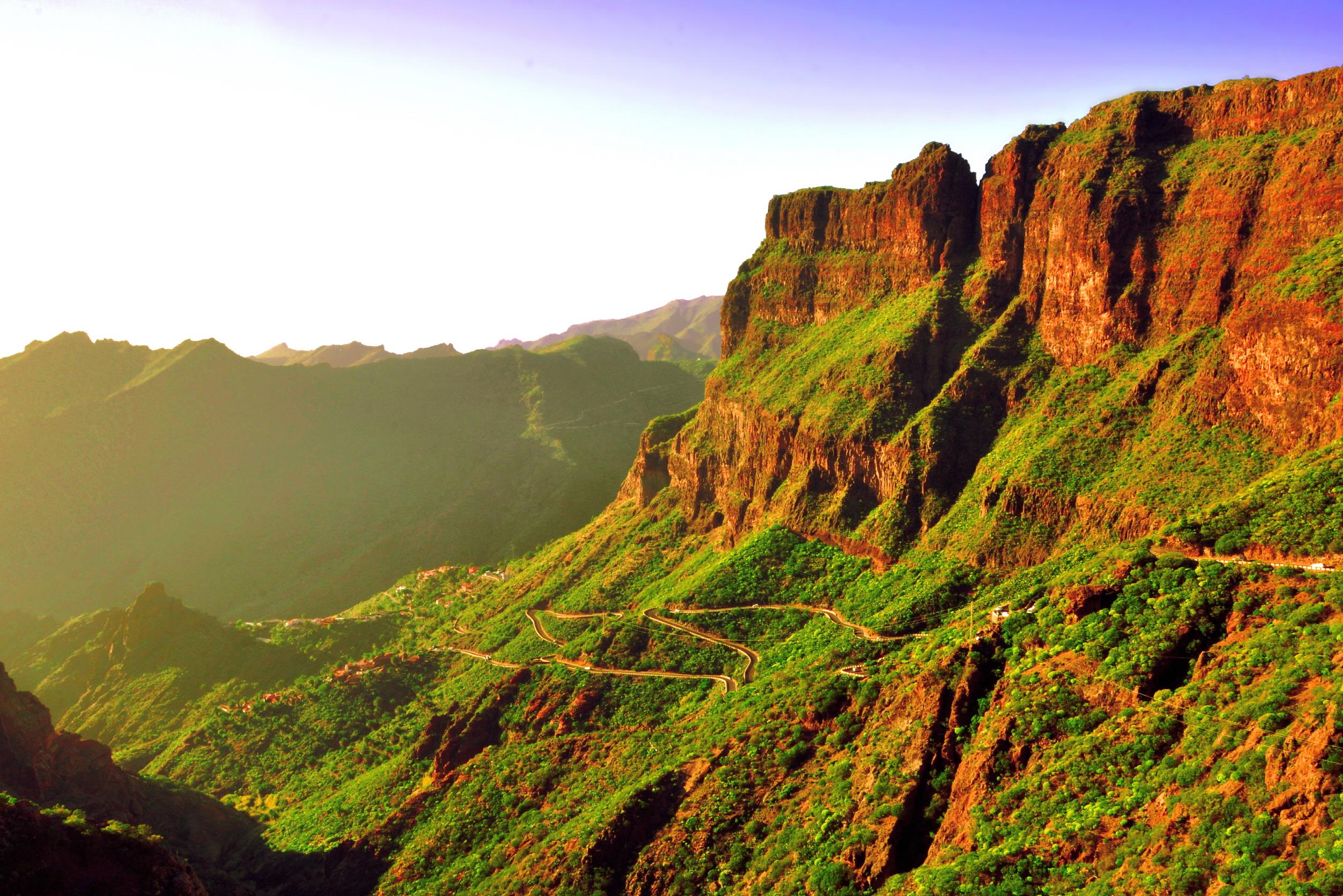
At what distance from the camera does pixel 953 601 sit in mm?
68250

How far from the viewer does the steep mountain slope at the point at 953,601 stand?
1516 inches

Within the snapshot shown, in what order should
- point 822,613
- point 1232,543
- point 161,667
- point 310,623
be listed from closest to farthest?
point 1232,543 → point 822,613 → point 161,667 → point 310,623

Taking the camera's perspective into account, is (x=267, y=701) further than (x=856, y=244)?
Yes

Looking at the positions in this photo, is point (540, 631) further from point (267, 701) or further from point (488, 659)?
point (267, 701)

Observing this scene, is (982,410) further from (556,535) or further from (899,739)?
(556,535)

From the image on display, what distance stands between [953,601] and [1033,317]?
32.2m

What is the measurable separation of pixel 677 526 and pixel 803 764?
60053 mm

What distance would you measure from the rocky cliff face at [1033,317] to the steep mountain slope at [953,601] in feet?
1.10

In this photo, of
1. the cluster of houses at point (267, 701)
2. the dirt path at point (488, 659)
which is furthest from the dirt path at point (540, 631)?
the cluster of houses at point (267, 701)

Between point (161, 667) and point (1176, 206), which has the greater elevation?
point (1176, 206)

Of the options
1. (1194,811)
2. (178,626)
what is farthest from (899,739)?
(178,626)

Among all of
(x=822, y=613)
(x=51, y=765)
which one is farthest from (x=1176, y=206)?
(x=51, y=765)

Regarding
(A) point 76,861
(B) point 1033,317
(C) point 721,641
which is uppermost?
(B) point 1033,317

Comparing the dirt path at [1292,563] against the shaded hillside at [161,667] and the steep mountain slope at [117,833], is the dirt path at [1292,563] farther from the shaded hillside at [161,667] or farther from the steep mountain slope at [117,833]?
the shaded hillside at [161,667]
